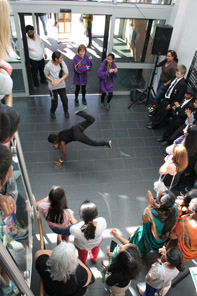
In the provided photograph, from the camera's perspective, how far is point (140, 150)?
5.51 meters

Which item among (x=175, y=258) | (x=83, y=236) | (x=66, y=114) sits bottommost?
(x=66, y=114)

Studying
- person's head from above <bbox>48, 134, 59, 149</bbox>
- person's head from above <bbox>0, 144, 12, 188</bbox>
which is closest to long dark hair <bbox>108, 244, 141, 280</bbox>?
person's head from above <bbox>0, 144, 12, 188</bbox>

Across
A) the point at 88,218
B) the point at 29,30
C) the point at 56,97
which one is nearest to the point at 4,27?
the point at 88,218

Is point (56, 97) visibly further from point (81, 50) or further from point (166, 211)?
point (166, 211)

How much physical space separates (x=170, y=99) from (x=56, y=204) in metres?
3.80

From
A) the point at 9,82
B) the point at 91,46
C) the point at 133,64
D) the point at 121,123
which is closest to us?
the point at 9,82

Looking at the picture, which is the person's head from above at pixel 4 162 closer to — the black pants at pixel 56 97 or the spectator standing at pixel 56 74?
the spectator standing at pixel 56 74

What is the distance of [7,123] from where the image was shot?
1690mm

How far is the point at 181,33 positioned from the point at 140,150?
2891 millimetres

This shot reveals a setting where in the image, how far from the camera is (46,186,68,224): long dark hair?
9.68 ft

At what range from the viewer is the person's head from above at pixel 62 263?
7.57 ft

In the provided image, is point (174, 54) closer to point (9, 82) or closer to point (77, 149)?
point (77, 149)

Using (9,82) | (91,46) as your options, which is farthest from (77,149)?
(91,46)

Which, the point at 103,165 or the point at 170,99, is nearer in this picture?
the point at 103,165
